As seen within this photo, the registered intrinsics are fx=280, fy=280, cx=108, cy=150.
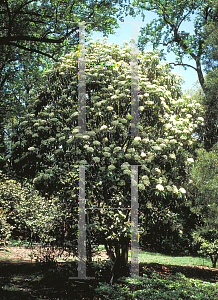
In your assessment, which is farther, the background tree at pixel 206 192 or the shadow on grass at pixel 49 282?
the background tree at pixel 206 192

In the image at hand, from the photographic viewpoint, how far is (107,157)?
15.9 ft

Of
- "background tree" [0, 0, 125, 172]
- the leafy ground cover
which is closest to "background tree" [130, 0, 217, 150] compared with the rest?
"background tree" [0, 0, 125, 172]

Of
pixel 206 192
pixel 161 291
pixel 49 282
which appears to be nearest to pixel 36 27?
pixel 206 192

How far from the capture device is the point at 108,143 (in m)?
5.00

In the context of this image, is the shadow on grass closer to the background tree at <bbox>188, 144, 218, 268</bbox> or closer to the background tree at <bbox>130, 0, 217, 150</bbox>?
the background tree at <bbox>188, 144, 218, 268</bbox>

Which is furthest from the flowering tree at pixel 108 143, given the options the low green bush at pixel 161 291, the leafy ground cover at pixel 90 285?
the low green bush at pixel 161 291

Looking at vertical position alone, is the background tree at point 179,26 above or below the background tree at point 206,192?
above

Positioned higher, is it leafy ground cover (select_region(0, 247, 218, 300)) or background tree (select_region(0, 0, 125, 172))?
background tree (select_region(0, 0, 125, 172))

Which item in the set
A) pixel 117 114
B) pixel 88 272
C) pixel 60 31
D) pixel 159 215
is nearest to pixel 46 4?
pixel 60 31

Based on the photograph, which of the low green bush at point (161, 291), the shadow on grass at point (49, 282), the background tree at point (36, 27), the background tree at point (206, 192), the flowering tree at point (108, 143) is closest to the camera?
the low green bush at point (161, 291)

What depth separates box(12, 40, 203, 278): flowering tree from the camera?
189 inches

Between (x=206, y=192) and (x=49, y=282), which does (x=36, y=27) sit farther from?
(x=49, y=282)

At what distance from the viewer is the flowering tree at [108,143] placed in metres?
4.81

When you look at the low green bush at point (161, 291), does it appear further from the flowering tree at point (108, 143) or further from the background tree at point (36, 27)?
the background tree at point (36, 27)
